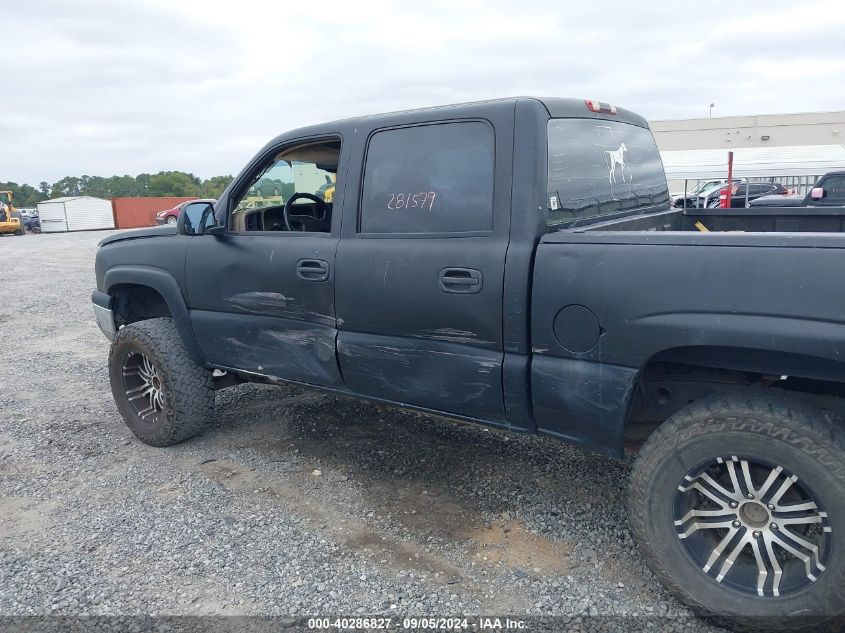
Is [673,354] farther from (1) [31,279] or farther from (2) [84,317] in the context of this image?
(1) [31,279]

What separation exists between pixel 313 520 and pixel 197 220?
6.09 ft

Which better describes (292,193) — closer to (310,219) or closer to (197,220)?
(310,219)

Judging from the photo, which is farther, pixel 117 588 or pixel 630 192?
pixel 630 192

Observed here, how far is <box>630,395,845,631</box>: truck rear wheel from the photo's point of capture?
7.37 feet

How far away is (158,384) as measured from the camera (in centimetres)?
441

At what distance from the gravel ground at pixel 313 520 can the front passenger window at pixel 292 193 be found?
56.5 inches

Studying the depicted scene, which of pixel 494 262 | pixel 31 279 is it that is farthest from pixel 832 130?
pixel 494 262

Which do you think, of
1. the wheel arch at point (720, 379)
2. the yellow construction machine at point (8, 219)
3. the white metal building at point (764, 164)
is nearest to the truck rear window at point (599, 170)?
the wheel arch at point (720, 379)

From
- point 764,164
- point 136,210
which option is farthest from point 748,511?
point 136,210

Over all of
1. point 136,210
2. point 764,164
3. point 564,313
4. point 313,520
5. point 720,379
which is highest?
point 764,164

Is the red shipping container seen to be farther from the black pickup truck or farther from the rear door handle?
the rear door handle

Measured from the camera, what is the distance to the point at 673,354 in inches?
98.1

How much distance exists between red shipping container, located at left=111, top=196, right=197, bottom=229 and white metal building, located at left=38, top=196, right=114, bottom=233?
1.20 metres

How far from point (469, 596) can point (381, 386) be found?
107 centimetres
